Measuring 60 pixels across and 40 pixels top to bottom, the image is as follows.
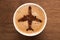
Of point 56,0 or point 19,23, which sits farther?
point 56,0

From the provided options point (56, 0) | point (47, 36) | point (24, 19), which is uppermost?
point (56, 0)

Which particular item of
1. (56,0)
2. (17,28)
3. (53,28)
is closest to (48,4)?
(56,0)

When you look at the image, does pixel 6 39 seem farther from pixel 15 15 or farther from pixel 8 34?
pixel 15 15
